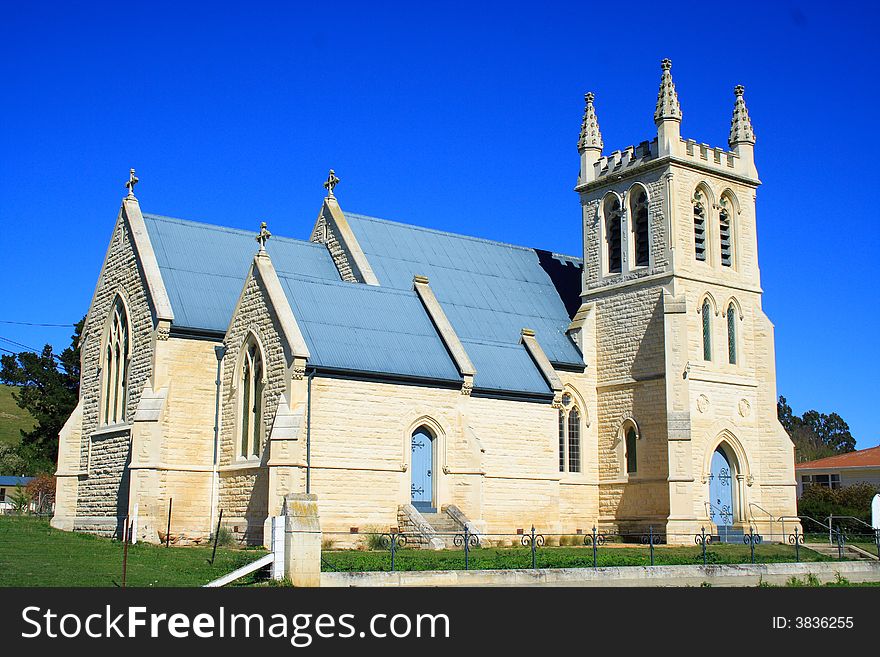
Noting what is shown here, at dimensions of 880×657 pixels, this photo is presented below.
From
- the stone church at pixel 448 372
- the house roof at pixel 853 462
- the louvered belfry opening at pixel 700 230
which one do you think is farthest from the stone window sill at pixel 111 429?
the house roof at pixel 853 462

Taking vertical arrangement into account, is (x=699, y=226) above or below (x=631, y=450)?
above

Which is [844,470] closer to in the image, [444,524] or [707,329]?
[707,329]

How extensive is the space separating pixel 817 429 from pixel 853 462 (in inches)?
2585

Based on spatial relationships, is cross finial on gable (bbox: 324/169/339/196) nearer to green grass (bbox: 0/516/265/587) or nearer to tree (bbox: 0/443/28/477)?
green grass (bbox: 0/516/265/587)

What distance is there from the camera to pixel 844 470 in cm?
5862

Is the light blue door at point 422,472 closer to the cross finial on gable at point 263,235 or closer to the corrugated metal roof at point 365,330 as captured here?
the corrugated metal roof at point 365,330

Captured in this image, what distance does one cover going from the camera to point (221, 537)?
33031mm

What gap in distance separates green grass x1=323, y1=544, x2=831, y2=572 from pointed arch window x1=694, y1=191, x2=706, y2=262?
1135 centimetres

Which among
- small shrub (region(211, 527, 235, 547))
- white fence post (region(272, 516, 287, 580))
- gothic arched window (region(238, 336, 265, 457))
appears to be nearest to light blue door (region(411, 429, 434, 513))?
gothic arched window (region(238, 336, 265, 457))

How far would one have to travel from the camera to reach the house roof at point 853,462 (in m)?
57.9

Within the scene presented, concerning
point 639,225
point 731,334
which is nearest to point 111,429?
point 639,225

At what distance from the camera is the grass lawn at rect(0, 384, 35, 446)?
11269 cm
